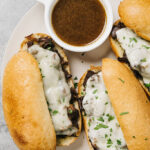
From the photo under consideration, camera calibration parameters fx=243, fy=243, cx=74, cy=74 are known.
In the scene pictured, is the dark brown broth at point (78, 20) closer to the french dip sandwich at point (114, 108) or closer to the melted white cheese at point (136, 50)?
the melted white cheese at point (136, 50)

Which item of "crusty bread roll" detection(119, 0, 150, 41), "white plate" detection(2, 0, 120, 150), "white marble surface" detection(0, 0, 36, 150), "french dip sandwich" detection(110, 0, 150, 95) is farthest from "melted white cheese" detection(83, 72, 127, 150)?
"white marble surface" detection(0, 0, 36, 150)

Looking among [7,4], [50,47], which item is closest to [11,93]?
[50,47]

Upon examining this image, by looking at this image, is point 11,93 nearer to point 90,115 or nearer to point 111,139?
point 90,115

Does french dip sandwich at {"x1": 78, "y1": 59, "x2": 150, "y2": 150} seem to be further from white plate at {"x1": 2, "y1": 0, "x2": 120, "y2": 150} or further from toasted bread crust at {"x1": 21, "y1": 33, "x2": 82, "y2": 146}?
white plate at {"x1": 2, "y1": 0, "x2": 120, "y2": 150}

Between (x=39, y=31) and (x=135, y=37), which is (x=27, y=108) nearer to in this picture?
(x=39, y=31)

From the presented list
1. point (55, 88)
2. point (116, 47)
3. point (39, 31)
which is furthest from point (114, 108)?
point (39, 31)

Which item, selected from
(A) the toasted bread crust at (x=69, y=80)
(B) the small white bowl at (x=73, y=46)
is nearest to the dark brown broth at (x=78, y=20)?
(B) the small white bowl at (x=73, y=46)
